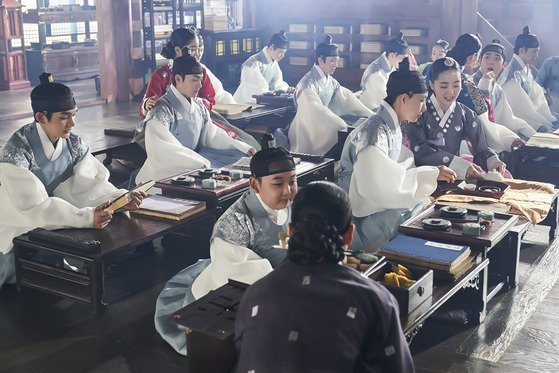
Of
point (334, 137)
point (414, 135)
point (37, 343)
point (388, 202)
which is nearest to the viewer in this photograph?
point (37, 343)

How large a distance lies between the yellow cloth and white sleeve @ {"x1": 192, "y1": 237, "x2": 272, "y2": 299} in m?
1.69

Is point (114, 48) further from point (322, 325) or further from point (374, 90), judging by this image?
point (322, 325)

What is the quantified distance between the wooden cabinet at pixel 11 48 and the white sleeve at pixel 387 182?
11.1 m

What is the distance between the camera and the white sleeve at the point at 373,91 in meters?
10.4

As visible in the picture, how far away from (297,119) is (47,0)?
10135 millimetres

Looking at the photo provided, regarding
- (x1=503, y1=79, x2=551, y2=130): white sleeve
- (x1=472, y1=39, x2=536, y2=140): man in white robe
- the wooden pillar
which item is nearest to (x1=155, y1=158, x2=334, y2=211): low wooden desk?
(x1=472, y1=39, x2=536, y2=140): man in white robe

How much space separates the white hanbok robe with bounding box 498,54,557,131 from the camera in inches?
362

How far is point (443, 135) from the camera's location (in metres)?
6.00

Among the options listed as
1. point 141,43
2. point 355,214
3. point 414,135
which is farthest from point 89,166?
point 141,43

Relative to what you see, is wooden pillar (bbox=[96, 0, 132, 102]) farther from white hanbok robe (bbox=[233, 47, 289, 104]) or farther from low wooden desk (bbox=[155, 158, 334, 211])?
low wooden desk (bbox=[155, 158, 334, 211])

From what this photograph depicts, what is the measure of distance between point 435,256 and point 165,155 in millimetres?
3077

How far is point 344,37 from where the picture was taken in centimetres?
1488

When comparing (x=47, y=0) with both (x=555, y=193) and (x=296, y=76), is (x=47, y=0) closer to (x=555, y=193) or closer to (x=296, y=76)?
(x=296, y=76)

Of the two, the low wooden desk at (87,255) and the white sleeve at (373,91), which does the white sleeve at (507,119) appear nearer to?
the white sleeve at (373,91)
